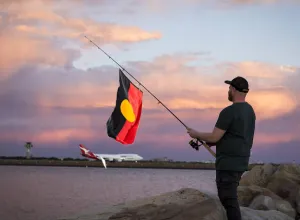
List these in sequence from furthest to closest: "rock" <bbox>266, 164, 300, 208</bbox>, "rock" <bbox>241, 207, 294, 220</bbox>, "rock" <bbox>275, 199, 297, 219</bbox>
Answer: "rock" <bbox>266, 164, 300, 208</bbox> → "rock" <bbox>275, 199, 297, 219</bbox> → "rock" <bbox>241, 207, 294, 220</bbox>

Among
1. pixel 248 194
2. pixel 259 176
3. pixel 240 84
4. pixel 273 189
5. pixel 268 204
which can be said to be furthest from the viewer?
pixel 259 176

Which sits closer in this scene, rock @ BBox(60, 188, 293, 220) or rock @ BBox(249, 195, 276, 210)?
rock @ BBox(60, 188, 293, 220)

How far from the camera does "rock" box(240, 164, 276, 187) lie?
2045 cm

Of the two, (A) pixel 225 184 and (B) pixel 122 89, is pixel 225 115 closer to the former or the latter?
(A) pixel 225 184

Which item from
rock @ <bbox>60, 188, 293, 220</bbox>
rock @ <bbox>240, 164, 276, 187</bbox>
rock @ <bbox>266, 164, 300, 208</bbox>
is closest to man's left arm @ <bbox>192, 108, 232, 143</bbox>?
rock @ <bbox>60, 188, 293, 220</bbox>

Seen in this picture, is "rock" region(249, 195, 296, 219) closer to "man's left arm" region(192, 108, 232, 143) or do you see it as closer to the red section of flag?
the red section of flag

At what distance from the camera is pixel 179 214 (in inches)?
336

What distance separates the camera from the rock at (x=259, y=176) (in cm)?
2045

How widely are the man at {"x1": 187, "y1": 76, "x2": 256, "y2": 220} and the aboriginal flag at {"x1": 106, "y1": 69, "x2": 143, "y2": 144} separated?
8.87 ft

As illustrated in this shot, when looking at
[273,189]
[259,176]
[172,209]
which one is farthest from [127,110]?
[259,176]

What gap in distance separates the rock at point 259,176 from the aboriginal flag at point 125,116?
37.5 feet

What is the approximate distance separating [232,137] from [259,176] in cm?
1399

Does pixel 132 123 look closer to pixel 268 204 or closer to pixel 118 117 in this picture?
pixel 118 117

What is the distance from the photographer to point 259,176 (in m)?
20.7
